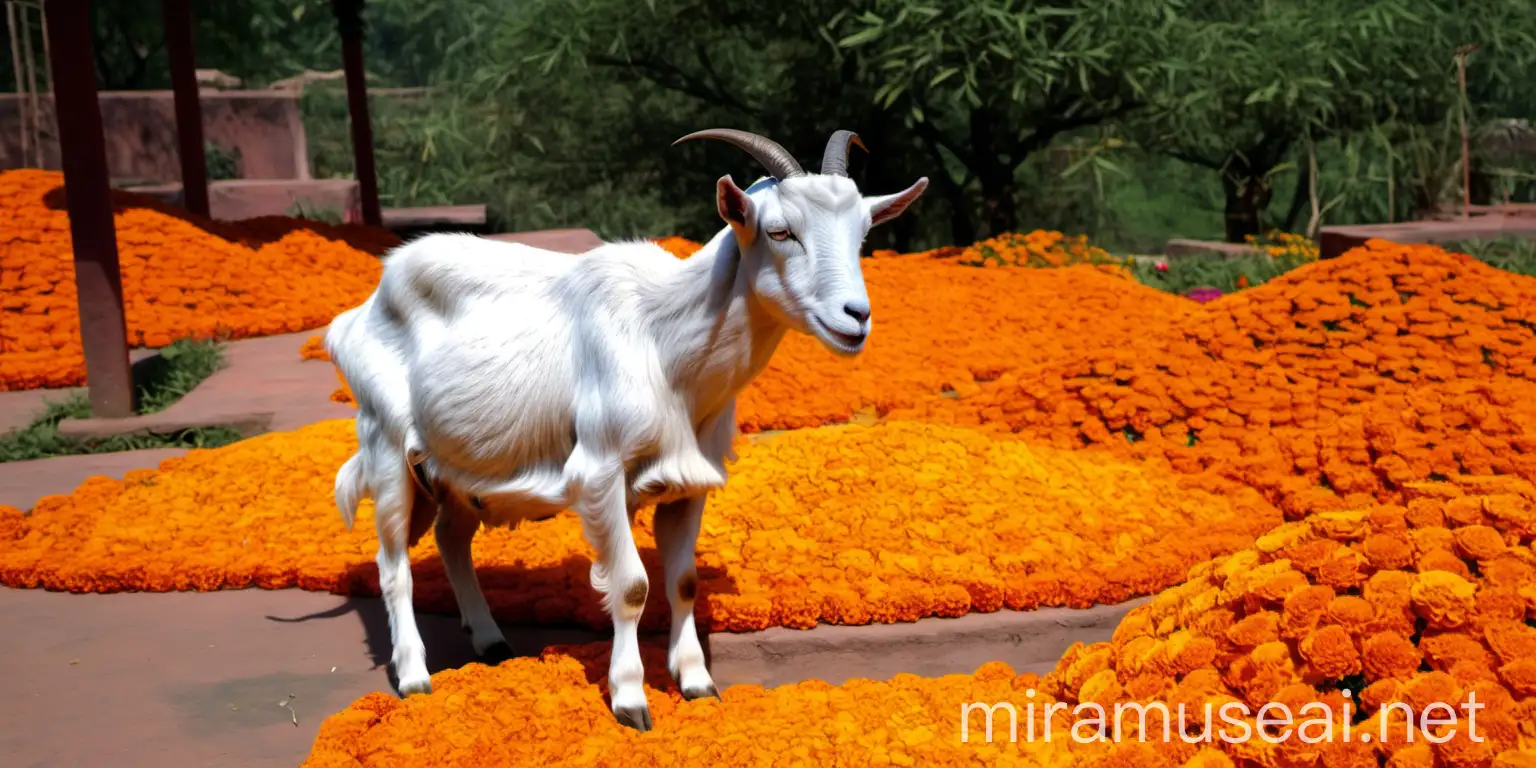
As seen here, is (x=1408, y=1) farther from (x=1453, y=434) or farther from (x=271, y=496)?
(x=271, y=496)

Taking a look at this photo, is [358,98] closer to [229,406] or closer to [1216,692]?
[229,406]

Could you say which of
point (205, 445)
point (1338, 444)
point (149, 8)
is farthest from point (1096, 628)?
point (149, 8)

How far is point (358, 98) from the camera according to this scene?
14.9 m

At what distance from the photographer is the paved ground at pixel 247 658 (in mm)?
4168

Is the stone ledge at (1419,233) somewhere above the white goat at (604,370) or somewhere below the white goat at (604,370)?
below

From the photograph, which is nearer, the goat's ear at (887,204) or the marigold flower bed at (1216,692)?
the marigold flower bed at (1216,692)

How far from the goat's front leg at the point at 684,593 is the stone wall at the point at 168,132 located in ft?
55.9

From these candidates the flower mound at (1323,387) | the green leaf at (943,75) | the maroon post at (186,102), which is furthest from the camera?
the green leaf at (943,75)

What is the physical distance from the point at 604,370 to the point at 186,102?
1047 cm

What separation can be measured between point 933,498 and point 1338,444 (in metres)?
1.93

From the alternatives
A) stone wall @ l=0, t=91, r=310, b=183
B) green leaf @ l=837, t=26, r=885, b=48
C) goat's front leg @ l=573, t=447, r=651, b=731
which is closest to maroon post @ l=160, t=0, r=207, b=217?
green leaf @ l=837, t=26, r=885, b=48

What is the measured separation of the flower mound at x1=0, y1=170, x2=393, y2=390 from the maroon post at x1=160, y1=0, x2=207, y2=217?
Answer: 32.4 inches

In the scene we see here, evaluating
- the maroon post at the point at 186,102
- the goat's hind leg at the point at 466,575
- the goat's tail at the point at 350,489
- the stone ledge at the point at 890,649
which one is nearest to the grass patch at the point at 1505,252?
the stone ledge at the point at 890,649

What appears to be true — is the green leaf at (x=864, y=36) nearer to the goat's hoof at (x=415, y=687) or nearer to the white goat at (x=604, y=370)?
the white goat at (x=604, y=370)
